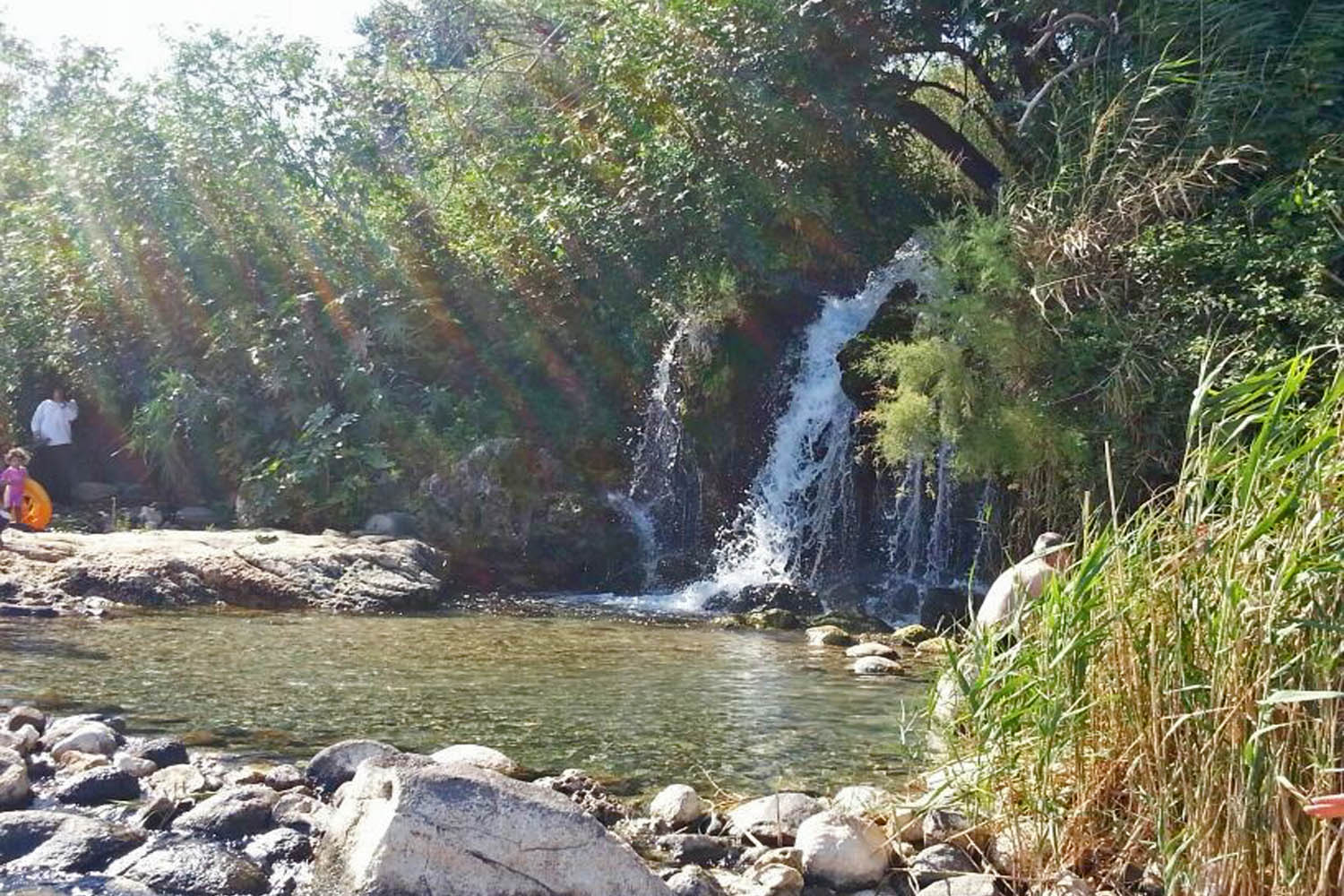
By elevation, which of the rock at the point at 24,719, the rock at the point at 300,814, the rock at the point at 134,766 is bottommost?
the rock at the point at 300,814

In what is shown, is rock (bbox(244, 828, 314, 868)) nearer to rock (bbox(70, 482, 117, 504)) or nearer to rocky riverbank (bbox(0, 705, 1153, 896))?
rocky riverbank (bbox(0, 705, 1153, 896))

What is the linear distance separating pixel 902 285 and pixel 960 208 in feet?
3.52

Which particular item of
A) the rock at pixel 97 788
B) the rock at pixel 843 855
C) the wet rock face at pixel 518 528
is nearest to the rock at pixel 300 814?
the rock at pixel 97 788

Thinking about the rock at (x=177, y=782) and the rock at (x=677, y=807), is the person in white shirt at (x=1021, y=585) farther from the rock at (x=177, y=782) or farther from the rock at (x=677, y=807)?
the rock at (x=177, y=782)

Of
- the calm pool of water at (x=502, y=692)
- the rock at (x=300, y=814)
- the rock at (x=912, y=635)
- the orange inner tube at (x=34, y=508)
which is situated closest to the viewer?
the rock at (x=300, y=814)

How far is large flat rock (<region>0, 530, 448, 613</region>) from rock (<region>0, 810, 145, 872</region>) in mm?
7882

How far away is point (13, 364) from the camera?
22.5 meters

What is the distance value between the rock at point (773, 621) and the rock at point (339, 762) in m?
7.06

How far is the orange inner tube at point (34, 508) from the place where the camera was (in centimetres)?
1644

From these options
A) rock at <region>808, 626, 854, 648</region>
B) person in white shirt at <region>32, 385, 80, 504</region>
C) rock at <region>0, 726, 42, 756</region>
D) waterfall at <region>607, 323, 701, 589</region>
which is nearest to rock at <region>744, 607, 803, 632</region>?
rock at <region>808, 626, 854, 648</region>

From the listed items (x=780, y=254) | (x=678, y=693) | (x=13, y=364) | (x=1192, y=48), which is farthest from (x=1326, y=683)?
(x=13, y=364)

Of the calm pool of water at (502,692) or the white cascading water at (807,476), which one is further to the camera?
the white cascading water at (807,476)

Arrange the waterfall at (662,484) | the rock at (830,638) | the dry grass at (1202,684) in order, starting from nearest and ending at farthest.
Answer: the dry grass at (1202,684)
the rock at (830,638)
the waterfall at (662,484)

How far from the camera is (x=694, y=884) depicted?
5523mm
